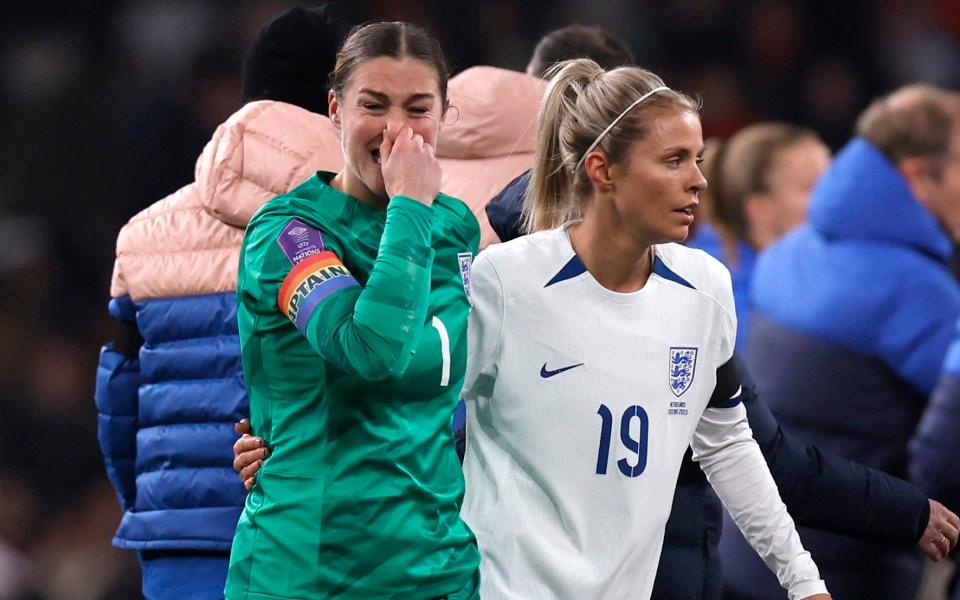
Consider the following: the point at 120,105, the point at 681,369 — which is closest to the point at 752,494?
the point at 681,369

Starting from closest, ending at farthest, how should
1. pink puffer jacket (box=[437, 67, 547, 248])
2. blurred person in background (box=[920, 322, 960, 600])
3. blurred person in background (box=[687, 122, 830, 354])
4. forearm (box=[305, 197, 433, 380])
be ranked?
1. forearm (box=[305, 197, 433, 380])
2. pink puffer jacket (box=[437, 67, 547, 248])
3. blurred person in background (box=[920, 322, 960, 600])
4. blurred person in background (box=[687, 122, 830, 354])

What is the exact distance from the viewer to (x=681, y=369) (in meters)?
2.88

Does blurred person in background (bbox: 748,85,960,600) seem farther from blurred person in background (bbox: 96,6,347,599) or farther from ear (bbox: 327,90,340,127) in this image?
ear (bbox: 327,90,340,127)

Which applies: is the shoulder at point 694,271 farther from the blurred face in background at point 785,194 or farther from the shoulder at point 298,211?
the blurred face in background at point 785,194

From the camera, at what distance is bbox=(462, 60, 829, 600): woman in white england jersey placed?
9.09 feet

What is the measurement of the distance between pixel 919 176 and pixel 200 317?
2149 millimetres

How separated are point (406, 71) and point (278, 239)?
0.36 metres

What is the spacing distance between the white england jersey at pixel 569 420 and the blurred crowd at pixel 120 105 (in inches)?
165

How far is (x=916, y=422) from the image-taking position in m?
4.38

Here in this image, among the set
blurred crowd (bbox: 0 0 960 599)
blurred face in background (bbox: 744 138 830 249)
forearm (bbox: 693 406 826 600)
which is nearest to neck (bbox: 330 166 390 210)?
forearm (bbox: 693 406 826 600)

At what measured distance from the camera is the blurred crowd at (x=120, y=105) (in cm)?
698

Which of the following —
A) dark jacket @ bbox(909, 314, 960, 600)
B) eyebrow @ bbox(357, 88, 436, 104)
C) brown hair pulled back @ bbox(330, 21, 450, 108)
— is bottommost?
dark jacket @ bbox(909, 314, 960, 600)

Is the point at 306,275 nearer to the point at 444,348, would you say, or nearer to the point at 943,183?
the point at 444,348

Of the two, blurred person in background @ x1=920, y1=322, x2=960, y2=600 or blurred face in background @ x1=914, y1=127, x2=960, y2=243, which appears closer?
blurred person in background @ x1=920, y1=322, x2=960, y2=600
